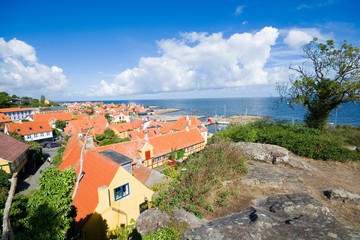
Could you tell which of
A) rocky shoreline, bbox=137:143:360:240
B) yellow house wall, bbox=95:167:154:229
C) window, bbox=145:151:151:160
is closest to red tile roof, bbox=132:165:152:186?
window, bbox=145:151:151:160

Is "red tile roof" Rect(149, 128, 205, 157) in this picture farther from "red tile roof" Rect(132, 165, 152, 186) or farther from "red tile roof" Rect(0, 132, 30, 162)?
"red tile roof" Rect(0, 132, 30, 162)

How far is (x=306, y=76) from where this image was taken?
677 inches

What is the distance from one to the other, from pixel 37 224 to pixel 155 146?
85.0ft

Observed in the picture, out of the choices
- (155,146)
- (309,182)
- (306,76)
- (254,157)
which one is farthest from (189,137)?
(309,182)

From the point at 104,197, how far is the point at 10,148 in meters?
24.8

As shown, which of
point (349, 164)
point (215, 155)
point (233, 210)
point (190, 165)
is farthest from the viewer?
point (349, 164)

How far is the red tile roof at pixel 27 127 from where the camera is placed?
46.6 metres

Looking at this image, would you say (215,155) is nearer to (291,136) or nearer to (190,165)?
(190,165)

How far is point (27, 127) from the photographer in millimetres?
48812

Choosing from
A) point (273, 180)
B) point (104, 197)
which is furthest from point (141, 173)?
point (273, 180)

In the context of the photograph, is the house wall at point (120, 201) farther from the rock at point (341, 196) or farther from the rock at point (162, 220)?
the rock at point (341, 196)

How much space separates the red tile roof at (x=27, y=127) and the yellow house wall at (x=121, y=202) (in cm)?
4997

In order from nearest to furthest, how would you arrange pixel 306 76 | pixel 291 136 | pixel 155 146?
pixel 291 136 < pixel 306 76 < pixel 155 146

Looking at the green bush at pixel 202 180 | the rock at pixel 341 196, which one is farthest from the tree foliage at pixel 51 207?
the rock at pixel 341 196
